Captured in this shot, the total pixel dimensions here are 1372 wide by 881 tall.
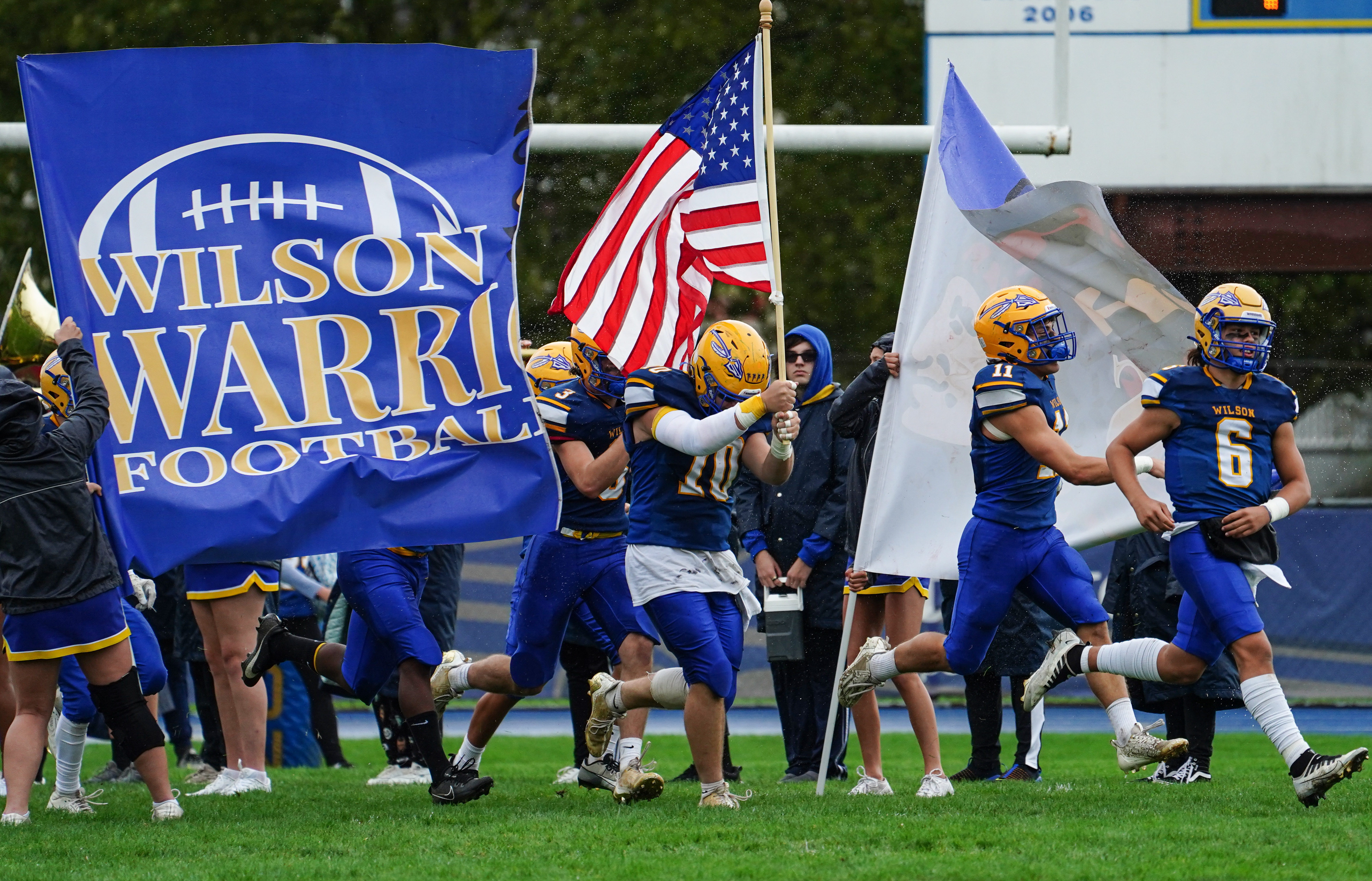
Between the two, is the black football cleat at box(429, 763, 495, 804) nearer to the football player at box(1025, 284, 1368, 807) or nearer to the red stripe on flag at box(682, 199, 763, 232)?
the red stripe on flag at box(682, 199, 763, 232)

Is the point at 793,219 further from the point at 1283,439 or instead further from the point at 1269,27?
the point at 1283,439

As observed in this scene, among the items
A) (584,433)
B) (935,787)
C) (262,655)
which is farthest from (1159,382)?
(262,655)

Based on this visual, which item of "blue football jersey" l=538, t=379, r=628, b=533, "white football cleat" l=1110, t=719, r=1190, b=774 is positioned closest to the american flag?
"blue football jersey" l=538, t=379, r=628, b=533

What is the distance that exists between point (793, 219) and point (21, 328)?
15025 millimetres

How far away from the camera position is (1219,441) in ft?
22.9

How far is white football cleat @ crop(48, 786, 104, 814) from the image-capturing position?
8055 millimetres

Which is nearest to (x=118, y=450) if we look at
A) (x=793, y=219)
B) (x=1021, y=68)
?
(x=1021, y=68)

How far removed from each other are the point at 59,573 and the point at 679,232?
3009 millimetres

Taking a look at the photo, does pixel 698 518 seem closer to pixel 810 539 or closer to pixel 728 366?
pixel 728 366

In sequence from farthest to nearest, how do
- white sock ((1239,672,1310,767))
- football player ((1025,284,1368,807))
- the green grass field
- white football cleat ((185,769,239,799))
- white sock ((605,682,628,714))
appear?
white football cleat ((185,769,239,799)) → white sock ((605,682,628,714)) → football player ((1025,284,1368,807)) → white sock ((1239,672,1310,767)) → the green grass field

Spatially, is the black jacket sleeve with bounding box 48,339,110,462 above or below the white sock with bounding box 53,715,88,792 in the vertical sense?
above

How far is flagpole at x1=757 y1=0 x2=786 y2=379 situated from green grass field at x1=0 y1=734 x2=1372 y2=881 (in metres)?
1.89

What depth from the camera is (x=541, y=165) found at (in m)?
22.6

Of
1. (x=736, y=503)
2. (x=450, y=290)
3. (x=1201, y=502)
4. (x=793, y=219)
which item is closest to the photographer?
(x=1201, y=502)
